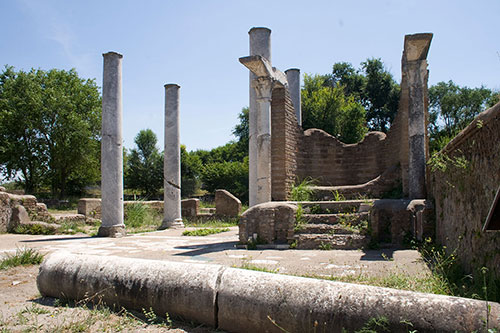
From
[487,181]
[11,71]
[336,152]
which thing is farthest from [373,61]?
[487,181]

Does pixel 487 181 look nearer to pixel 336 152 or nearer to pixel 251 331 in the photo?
pixel 251 331

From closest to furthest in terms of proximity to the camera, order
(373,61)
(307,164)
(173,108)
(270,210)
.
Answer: (270,210), (307,164), (173,108), (373,61)

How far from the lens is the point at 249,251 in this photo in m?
7.66

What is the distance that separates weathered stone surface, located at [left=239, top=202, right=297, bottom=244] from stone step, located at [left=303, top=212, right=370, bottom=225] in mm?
463

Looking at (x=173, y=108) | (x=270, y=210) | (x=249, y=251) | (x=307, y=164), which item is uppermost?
(x=173, y=108)

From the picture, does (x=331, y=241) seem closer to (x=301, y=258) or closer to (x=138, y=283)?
(x=301, y=258)

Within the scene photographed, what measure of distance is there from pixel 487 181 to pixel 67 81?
32.1 metres

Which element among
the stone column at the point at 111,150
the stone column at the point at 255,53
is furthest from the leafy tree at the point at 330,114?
the stone column at the point at 111,150

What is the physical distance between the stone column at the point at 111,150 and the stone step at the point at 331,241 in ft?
21.4

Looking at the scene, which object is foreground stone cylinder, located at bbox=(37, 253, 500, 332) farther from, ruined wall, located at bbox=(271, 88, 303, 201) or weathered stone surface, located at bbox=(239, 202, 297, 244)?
ruined wall, located at bbox=(271, 88, 303, 201)

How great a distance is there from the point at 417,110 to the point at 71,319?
821 centimetres

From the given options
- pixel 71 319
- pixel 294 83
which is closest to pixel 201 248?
pixel 71 319

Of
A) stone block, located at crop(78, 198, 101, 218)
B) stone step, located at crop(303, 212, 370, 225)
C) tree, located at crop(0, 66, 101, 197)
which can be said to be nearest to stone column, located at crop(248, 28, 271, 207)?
stone step, located at crop(303, 212, 370, 225)

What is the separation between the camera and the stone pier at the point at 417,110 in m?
8.50
